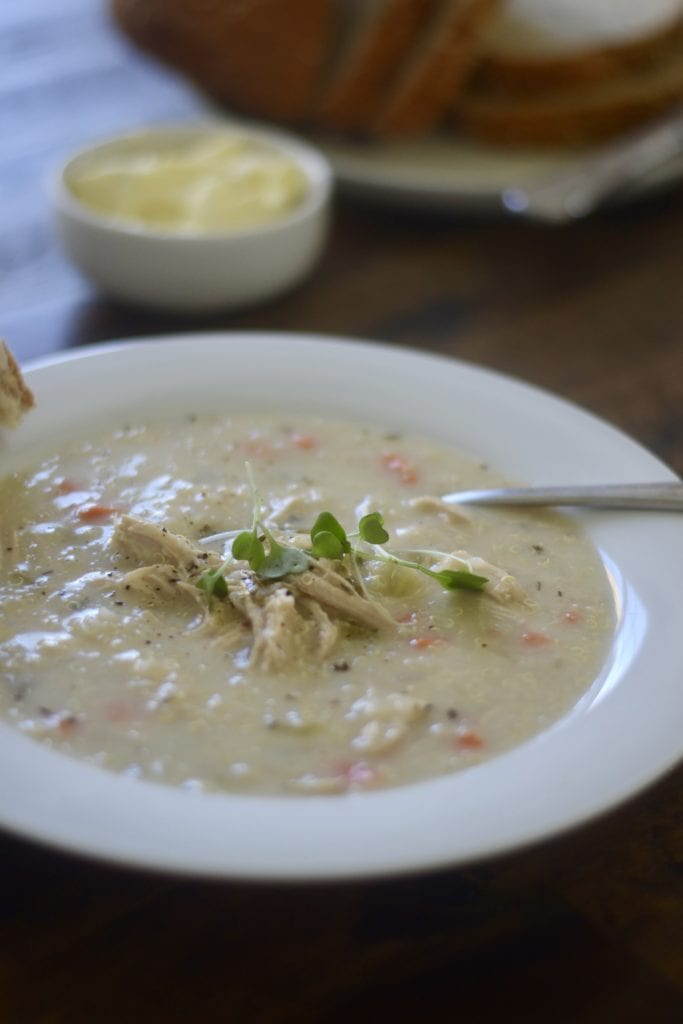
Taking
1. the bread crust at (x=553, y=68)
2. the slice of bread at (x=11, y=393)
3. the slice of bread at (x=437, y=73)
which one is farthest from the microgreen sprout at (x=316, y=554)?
the bread crust at (x=553, y=68)

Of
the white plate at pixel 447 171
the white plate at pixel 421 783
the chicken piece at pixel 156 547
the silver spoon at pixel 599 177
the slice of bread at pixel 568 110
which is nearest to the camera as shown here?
the white plate at pixel 421 783

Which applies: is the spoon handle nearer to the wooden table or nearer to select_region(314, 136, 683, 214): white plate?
the wooden table

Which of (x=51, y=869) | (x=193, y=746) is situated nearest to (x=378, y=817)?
(x=193, y=746)

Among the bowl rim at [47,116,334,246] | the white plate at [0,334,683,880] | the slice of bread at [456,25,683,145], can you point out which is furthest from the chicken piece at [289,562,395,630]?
the slice of bread at [456,25,683,145]

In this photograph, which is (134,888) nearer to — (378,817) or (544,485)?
(378,817)

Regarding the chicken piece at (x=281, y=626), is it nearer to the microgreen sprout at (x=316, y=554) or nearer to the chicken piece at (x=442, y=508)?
the microgreen sprout at (x=316, y=554)

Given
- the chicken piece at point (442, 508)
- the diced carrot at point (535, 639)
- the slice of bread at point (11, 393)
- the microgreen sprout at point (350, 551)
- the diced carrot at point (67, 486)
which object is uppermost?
the diced carrot at point (535, 639)

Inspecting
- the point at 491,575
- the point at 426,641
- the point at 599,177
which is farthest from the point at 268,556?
the point at 599,177

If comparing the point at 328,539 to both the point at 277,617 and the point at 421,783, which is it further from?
the point at 421,783
